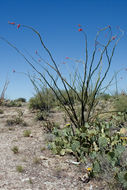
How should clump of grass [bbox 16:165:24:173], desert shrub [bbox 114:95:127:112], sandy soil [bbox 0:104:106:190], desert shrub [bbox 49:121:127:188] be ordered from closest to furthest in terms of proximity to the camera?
desert shrub [bbox 49:121:127:188] → sandy soil [bbox 0:104:106:190] → clump of grass [bbox 16:165:24:173] → desert shrub [bbox 114:95:127:112]

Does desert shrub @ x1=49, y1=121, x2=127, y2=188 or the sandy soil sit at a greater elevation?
desert shrub @ x1=49, y1=121, x2=127, y2=188

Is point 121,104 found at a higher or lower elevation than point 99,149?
higher

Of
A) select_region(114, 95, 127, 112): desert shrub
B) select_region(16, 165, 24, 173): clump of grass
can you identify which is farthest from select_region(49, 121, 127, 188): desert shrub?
select_region(114, 95, 127, 112): desert shrub

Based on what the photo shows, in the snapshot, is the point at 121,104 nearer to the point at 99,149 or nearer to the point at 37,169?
the point at 99,149

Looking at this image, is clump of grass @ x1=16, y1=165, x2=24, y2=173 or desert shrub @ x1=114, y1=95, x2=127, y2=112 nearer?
clump of grass @ x1=16, y1=165, x2=24, y2=173

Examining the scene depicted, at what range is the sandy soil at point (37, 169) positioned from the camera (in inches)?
118

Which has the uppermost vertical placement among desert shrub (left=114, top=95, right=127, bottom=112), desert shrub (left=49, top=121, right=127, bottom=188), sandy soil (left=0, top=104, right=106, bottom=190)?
desert shrub (left=114, top=95, right=127, bottom=112)

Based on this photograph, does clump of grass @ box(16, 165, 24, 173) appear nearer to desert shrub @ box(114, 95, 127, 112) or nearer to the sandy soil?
the sandy soil

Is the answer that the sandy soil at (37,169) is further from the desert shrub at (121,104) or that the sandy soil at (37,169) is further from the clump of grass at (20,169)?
the desert shrub at (121,104)

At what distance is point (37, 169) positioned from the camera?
3508 millimetres

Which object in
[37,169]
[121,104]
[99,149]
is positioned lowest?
[37,169]

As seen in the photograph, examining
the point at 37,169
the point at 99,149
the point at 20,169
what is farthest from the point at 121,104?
the point at 20,169

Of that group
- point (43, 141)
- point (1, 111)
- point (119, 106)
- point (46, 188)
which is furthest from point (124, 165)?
point (1, 111)

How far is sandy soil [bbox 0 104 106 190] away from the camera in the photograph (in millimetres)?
3000
